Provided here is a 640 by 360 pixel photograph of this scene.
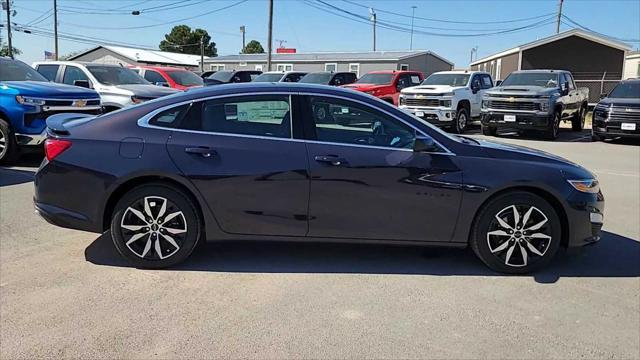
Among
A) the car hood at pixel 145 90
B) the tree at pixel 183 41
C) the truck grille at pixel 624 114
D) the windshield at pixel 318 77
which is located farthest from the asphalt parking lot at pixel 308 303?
the tree at pixel 183 41

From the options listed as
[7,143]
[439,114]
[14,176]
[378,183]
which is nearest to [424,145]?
[378,183]

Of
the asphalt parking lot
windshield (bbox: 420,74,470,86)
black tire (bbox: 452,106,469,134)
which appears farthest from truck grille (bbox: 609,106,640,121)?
the asphalt parking lot

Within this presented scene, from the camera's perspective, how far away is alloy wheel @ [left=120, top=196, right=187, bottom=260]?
14.3 ft

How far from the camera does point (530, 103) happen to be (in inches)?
602

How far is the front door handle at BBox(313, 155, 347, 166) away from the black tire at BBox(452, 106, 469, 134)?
43.1 ft

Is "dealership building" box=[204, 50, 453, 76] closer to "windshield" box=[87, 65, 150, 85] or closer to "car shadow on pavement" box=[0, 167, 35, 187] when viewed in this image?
"windshield" box=[87, 65, 150, 85]

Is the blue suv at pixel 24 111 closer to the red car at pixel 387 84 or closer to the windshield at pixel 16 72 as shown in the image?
the windshield at pixel 16 72

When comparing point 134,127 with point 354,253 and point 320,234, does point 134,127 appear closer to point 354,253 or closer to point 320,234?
point 320,234

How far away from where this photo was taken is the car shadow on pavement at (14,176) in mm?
7763

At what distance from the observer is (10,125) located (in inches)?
344

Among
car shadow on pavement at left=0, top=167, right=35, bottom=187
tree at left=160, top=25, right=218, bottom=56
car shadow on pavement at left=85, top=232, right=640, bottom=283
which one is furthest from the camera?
tree at left=160, top=25, right=218, bottom=56

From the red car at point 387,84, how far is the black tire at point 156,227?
14.7 meters

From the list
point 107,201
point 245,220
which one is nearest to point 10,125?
point 107,201

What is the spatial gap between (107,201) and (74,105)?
563 cm
